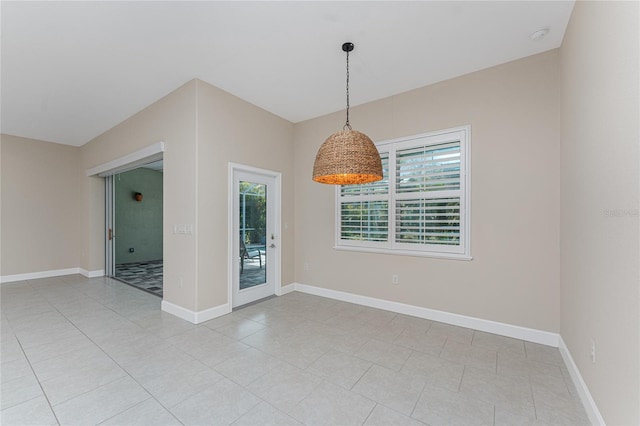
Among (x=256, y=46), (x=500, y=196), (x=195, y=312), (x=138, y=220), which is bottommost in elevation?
(x=195, y=312)

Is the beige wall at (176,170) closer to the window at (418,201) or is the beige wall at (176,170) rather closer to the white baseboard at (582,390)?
the window at (418,201)

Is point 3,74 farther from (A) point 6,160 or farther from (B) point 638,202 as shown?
(B) point 638,202

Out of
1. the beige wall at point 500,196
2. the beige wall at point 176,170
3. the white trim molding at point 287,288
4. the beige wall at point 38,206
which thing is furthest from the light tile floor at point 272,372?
the beige wall at point 38,206

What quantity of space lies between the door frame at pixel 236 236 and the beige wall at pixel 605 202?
3.69m

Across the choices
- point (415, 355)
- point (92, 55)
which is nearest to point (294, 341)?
point (415, 355)

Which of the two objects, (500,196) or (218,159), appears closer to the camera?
(500,196)

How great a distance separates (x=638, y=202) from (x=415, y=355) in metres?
2.04

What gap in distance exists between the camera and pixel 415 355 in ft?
8.61

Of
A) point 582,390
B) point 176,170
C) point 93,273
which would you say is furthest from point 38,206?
point 582,390

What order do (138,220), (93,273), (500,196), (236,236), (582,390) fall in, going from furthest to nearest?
1. (138,220)
2. (93,273)
3. (236,236)
4. (500,196)
5. (582,390)

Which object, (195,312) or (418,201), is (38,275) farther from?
(418,201)

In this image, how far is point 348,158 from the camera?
2.34 metres

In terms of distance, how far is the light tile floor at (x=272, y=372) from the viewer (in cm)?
183

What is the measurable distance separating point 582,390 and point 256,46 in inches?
159
